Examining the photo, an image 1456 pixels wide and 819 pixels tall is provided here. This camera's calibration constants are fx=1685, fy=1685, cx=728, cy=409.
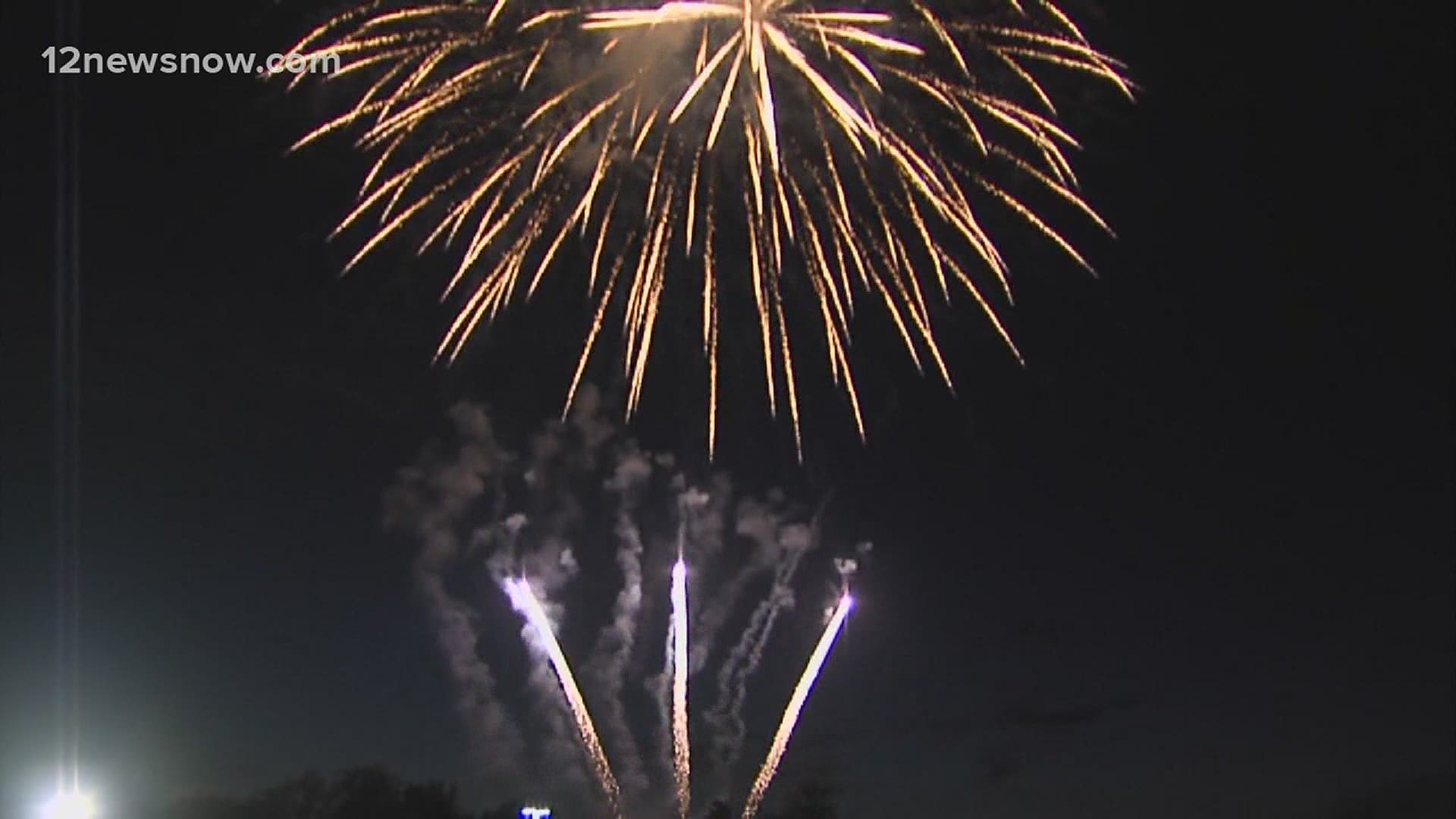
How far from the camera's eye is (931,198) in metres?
15.2

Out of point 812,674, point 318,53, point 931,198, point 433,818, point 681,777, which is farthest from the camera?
point 433,818

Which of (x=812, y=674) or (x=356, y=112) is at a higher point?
(x=356, y=112)

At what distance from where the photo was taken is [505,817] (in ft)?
173

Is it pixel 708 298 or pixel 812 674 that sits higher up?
pixel 708 298

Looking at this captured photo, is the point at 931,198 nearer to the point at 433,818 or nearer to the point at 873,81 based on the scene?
the point at 873,81

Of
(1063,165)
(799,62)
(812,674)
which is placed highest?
(799,62)

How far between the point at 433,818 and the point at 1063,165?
40270 mm

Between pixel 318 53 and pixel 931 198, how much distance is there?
5.45 m

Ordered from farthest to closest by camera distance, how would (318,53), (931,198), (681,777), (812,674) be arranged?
(681,777), (812,674), (931,198), (318,53)

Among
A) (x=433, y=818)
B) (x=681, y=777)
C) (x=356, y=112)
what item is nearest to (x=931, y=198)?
(x=356, y=112)

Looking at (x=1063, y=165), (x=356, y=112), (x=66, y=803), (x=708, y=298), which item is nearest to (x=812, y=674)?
(x=708, y=298)

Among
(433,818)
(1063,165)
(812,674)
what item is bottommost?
(812,674)

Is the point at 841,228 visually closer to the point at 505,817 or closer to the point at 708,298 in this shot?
the point at 708,298

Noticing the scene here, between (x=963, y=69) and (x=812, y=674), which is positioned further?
(x=812, y=674)
